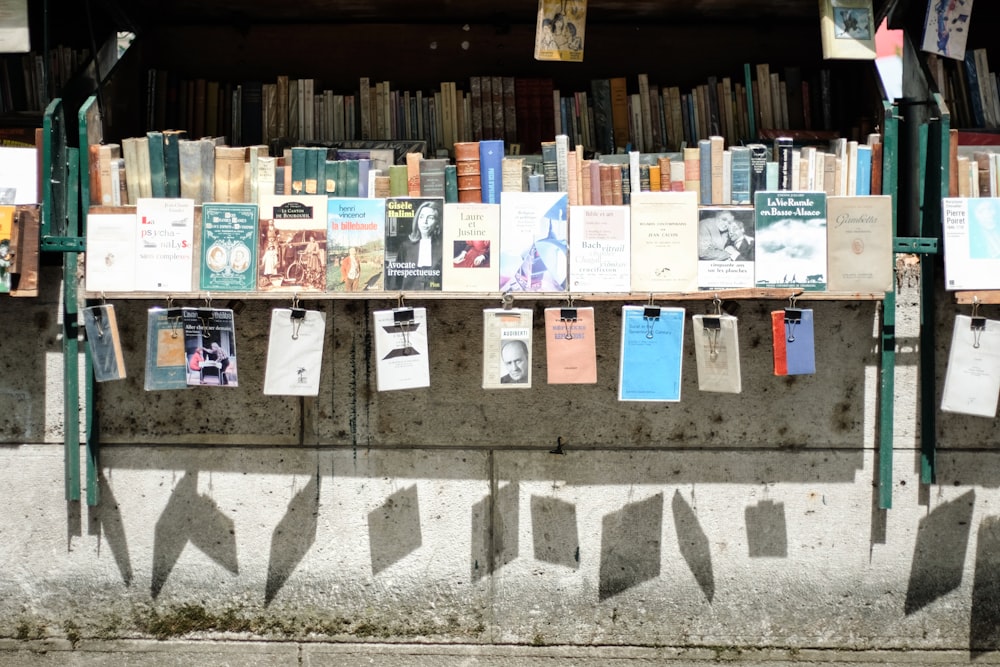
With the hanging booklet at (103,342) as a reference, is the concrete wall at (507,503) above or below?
below

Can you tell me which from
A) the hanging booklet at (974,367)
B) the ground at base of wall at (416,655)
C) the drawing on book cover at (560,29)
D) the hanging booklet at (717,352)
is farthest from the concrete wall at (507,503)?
the drawing on book cover at (560,29)

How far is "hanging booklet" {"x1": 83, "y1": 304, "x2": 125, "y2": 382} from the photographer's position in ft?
13.1

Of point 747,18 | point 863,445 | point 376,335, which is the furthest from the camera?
point 747,18

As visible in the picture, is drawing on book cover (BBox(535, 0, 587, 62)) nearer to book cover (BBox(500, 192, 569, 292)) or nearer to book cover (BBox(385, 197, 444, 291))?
book cover (BBox(500, 192, 569, 292))

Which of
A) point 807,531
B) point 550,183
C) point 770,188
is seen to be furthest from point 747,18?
point 807,531

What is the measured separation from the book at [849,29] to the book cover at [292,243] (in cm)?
213

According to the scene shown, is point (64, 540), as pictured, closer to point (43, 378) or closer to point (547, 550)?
point (43, 378)

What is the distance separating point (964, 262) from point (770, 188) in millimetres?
811

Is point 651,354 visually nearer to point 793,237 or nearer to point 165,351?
point 793,237

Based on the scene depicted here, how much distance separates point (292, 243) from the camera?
4027 millimetres

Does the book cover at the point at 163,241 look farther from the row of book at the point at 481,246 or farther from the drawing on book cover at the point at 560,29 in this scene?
the drawing on book cover at the point at 560,29

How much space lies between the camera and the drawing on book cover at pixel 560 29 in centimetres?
413

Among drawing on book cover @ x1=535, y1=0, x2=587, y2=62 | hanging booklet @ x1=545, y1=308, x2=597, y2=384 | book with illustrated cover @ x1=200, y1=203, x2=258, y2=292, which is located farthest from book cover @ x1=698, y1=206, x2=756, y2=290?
book with illustrated cover @ x1=200, y1=203, x2=258, y2=292

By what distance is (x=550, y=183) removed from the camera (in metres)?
4.09
